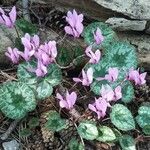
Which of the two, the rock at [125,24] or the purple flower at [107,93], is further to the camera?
the rock at [125,24]

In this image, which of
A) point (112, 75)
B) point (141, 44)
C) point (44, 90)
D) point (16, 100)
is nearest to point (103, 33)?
point (141, 44)

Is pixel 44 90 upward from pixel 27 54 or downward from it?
downward

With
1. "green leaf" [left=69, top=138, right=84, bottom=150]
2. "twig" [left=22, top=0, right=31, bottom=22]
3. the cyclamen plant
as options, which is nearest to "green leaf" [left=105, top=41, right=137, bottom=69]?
the cyclamen plant

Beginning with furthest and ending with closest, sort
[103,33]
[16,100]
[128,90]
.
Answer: [103,33] → [128,90] → [16,100]

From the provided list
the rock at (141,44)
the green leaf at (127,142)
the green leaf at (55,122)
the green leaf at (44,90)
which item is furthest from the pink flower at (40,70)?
the rock at (141,44)

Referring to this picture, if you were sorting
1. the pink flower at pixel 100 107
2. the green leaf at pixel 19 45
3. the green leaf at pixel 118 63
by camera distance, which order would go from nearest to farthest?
1. the pink flower at pixel 100 107
2. the green leaf at pixel 118 63
3. the green leaf at pixel 19 45

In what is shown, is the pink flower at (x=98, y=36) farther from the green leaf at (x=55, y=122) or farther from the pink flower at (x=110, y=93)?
the green leaf at (x=55, y=122)

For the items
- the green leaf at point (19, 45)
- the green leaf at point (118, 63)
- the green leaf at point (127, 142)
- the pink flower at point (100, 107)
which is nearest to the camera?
the pink flower at point (100, 107)

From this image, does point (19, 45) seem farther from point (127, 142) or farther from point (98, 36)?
point (127, 142)

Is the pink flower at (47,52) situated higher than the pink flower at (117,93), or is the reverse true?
the pink flower at (47,52)
